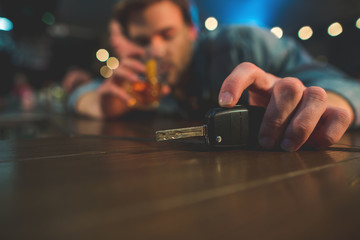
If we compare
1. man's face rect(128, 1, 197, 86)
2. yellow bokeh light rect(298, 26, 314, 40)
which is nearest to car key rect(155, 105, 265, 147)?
man's face rect(128, 1, 197, 86)

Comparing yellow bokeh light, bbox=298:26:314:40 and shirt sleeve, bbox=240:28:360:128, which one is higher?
yellow bokeh light, bbox=298:26:314:40

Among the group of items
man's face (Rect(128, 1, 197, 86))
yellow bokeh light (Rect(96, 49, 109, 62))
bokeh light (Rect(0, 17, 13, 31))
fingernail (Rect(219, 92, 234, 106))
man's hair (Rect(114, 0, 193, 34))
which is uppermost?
yellow bokeh light (Rect(96, 49, 109, 62))

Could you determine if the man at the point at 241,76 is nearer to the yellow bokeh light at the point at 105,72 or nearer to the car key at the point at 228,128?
the car key at the point at 228,128

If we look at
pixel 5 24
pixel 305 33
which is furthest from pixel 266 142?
pixel 305 33

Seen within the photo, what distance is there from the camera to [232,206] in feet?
0.51

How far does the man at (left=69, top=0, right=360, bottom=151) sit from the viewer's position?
35cm

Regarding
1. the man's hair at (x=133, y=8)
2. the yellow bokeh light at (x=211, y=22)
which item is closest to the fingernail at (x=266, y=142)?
the man's hair at (x=133, y=8)

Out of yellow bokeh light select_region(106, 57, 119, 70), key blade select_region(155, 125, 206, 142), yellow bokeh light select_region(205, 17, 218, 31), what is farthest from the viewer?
yellow bokeh light select_region(106, 57, 119, 70)

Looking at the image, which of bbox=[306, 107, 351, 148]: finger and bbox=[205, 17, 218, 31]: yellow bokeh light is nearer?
bbox=[306, 107, 351, 148]: finger

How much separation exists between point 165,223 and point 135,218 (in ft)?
0.06

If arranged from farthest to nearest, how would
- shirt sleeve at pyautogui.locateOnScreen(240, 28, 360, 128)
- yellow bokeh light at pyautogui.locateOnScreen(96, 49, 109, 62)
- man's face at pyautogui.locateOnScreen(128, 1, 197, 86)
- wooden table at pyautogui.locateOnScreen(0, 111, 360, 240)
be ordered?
yellow bokeh light at pyautogui.locateOnScreen(96, 49, 109, 62), man's face at pyautogui.locateOnScreen(128, 1, 197, 86), shirt sleeve at pyautogui.locateOnScreen(240, 28, 360, 128), wooden table at pyautogui.locateOnScreen(0, 111, 360, 240)

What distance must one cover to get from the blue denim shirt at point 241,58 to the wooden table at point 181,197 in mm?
614

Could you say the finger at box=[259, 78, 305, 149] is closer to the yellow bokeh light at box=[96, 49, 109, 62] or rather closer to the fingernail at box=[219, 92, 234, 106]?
the fingernail at box=[219, 92, 234, 106]

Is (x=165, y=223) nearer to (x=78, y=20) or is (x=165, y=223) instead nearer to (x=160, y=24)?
(x=160, y=24)
